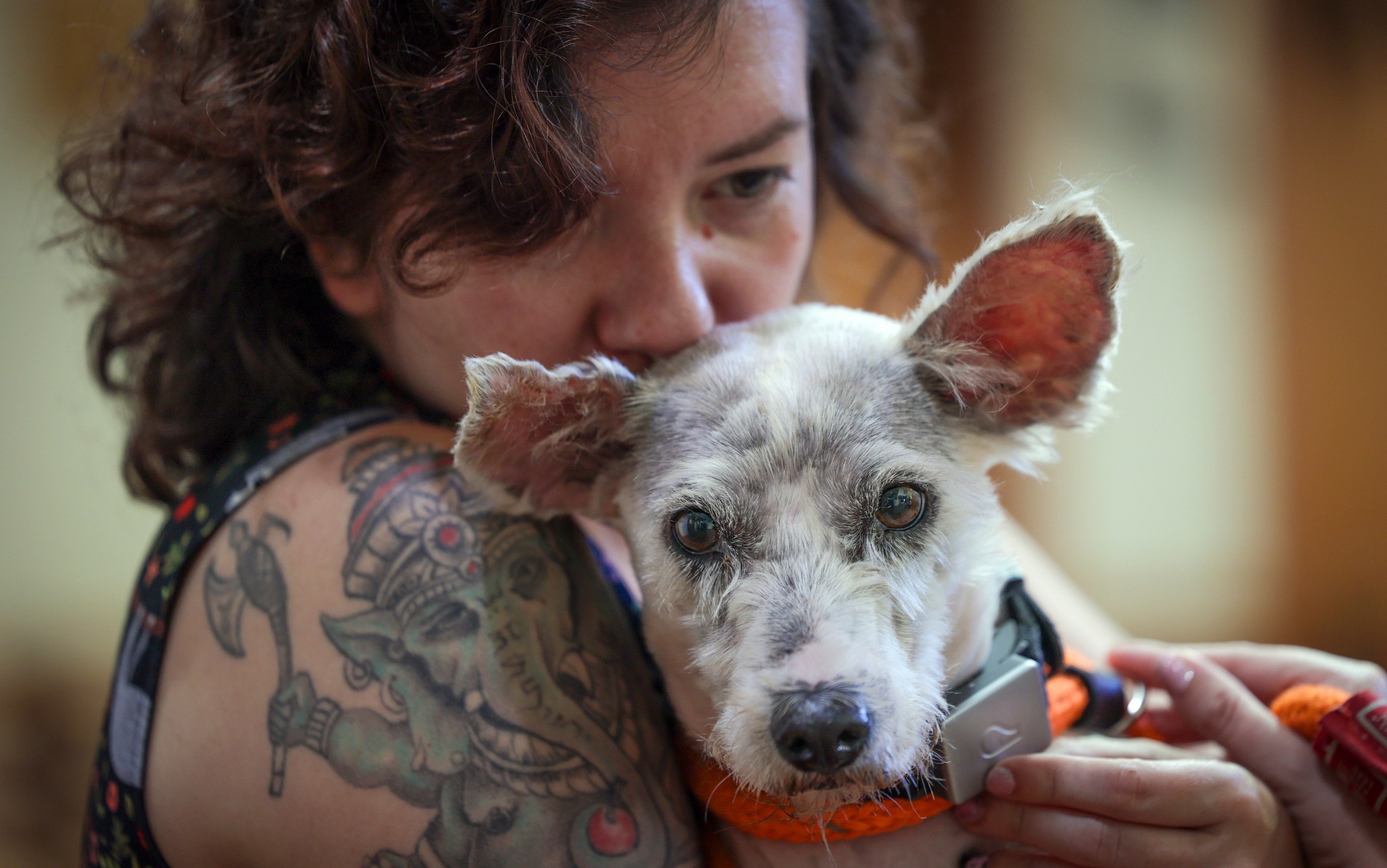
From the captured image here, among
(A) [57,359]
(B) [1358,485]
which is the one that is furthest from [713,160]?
(B) [1358,485]

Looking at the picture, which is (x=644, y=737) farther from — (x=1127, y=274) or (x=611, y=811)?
(x=1127, y=274)

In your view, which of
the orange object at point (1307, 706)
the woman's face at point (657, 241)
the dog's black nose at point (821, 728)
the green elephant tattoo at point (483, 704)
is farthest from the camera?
the orange object at point (1307, 706)

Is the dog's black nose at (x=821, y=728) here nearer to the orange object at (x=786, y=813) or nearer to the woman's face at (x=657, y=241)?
the orange object at (x=786, y=813)

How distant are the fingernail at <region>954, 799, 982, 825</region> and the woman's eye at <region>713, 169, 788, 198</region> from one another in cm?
72

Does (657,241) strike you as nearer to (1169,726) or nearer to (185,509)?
(185,509)

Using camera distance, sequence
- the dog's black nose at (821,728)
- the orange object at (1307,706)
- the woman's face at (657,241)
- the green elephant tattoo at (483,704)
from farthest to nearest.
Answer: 1. the orange object at (1307,706)
2. the woman's face at (657,241)
3. the green elephant tattoo at (483,704)
4. the dog's black nose at (821,728)

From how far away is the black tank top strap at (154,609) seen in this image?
1.00 metres

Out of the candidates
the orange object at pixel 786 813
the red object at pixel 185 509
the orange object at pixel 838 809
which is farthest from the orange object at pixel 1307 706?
the red object at pixel 185 509

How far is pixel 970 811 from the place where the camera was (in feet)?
3.06

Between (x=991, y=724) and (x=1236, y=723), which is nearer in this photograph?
(x=991, y=724)

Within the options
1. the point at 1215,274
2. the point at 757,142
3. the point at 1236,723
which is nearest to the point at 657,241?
the point at 757,142

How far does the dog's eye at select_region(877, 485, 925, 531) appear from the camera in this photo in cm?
88

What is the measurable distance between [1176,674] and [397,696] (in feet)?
2.98

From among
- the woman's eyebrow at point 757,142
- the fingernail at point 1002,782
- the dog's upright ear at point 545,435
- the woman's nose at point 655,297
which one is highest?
the woman's eyebrow at point 757,142
